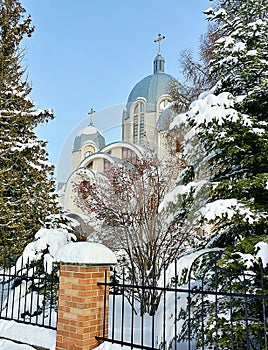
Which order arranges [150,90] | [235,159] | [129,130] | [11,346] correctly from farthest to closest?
[150,90] < [129,130] < [235,159] < [11,346]

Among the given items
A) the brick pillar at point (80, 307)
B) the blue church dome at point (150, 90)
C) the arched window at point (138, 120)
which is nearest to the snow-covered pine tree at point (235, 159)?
the brick pillar at point (80, 307)

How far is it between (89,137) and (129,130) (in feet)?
11.0

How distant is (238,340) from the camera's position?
2793mm

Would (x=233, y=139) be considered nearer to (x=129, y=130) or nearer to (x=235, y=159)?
(x=235, y=159)

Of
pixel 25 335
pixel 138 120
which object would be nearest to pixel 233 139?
pixel 25 335

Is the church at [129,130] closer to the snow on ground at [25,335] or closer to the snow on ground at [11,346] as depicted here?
the snow on ground at [25,335]

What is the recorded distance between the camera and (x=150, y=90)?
15836mm

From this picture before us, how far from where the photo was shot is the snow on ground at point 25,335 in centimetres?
313

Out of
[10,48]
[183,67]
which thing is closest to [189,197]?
[183,67]

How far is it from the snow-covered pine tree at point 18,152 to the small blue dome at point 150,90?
701cm

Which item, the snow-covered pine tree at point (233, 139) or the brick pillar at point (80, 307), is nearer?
the brick pillar at point (80, 307)

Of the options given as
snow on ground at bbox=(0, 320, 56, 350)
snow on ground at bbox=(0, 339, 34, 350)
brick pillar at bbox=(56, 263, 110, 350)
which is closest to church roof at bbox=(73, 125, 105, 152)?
snow on ground at bbox=(0, 320, 56, 350)

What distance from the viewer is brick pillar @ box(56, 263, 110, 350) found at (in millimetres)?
2699

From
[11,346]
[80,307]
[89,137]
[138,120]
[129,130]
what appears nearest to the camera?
[80,307]
